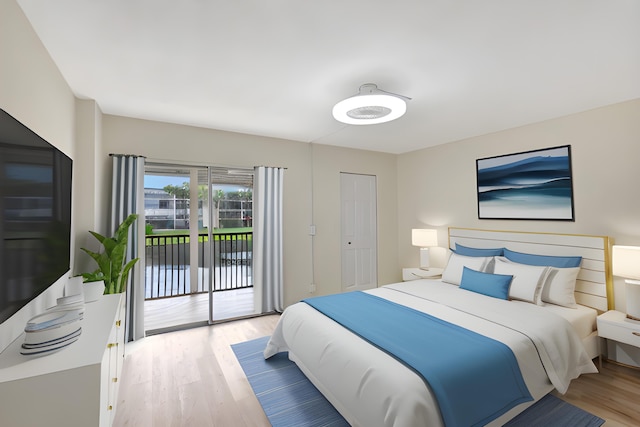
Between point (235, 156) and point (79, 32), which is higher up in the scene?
point (79, 32)

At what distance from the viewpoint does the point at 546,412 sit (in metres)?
2.09

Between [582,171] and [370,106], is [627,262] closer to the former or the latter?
[582,171]

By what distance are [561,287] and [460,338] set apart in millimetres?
1630

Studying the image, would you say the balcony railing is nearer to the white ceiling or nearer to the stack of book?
the white ceiling

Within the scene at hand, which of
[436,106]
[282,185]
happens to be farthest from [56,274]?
[436,106]

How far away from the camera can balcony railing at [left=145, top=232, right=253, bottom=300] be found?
16.8 feet

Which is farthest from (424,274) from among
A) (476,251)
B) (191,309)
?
(191,309)

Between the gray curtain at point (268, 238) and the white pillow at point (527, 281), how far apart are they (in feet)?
9.25

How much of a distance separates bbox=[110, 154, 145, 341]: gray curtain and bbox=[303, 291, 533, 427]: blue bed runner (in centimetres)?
238

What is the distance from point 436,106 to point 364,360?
252 cm

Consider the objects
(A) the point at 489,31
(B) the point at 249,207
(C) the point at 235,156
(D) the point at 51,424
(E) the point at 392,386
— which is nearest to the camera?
(D) the point at 51,424

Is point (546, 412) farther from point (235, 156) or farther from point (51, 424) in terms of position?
point (235, 156)

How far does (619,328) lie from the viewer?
8.18 ft

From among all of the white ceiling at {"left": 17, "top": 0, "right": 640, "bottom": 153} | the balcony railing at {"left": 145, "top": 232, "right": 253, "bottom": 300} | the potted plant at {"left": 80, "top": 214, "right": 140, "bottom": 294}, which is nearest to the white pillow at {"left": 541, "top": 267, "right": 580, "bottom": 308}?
the white ceiling at {"left": 17, "top": 0, "right": 640, "bottom": 153}
